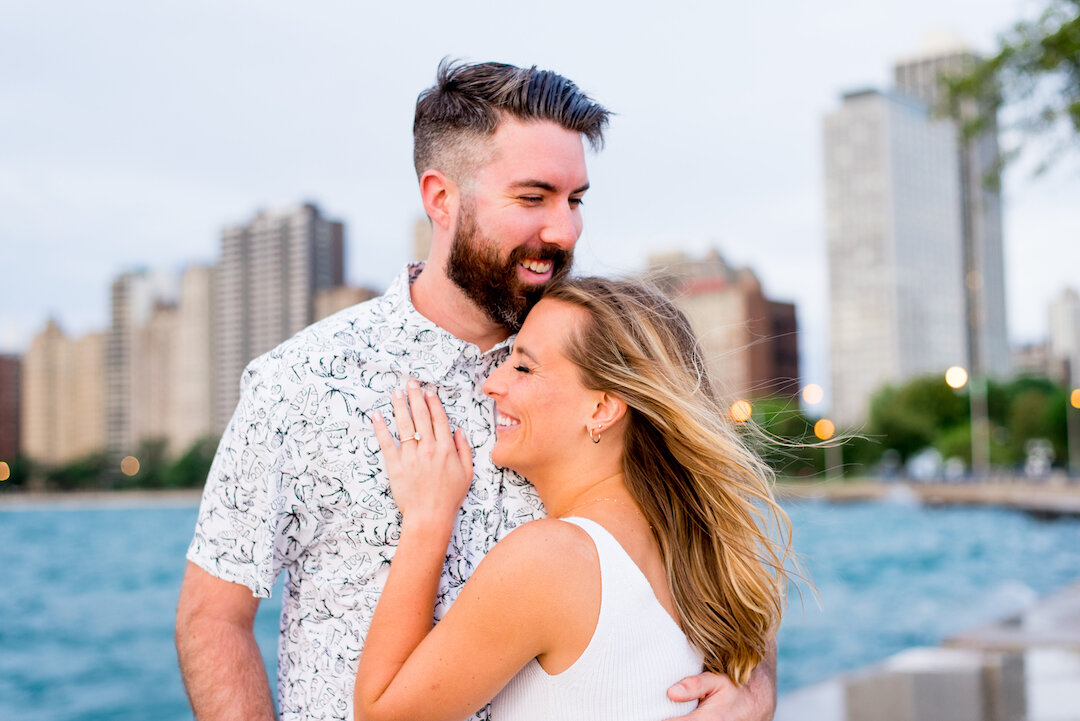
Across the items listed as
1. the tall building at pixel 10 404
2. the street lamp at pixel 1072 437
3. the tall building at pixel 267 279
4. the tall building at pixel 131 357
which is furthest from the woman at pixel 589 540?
the tall building at pixel 10 404

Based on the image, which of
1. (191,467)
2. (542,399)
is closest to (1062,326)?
(191,467)

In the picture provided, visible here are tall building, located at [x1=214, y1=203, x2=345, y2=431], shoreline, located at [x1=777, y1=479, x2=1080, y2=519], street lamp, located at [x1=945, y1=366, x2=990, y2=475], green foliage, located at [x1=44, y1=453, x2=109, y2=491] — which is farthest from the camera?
green foliage, located at [x1=44, y1=453, x2=109, y2=491]

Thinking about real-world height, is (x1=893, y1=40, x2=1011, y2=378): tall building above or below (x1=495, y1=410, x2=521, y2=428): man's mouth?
above

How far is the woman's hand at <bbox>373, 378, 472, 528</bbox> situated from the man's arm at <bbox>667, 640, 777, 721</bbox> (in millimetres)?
576

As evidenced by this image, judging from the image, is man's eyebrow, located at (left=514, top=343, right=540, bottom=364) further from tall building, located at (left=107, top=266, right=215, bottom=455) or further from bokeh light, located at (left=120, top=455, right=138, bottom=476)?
bokeh light, located at (left=120, top=455, right=138, bottom=476)

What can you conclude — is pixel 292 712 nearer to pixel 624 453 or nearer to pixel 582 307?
pixel 624 453

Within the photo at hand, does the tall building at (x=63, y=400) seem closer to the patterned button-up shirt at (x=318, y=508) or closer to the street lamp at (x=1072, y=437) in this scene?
the street lamp at (x=1072, y=437)

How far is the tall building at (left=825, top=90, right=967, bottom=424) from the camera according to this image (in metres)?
96.6

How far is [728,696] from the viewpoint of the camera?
2.08m

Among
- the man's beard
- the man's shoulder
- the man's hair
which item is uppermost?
the man's hair

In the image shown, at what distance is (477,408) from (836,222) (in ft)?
342

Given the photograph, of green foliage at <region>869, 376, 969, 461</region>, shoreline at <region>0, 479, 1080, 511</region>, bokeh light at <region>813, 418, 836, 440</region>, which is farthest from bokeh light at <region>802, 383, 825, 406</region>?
green foliage at <region>869, 376, 969, 461</region>

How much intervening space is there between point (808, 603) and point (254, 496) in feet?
73.2

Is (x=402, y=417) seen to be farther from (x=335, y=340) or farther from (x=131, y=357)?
(x=131, y=357)
